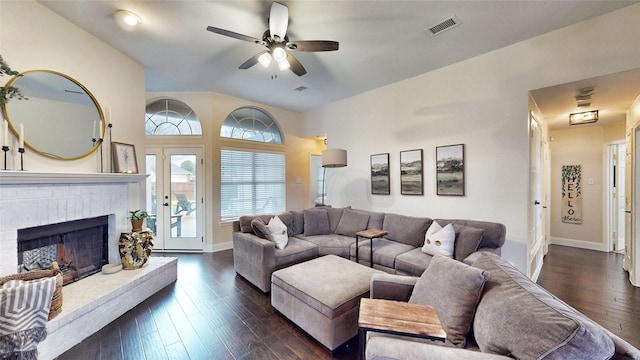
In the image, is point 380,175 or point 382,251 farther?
point 380,175

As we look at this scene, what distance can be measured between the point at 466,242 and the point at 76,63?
474 cm

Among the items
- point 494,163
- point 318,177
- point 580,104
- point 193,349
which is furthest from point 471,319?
point 318,177

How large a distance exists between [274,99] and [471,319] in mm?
4736

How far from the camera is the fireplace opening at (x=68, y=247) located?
2.22 meters

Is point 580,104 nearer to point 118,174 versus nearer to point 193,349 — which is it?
point 193,349

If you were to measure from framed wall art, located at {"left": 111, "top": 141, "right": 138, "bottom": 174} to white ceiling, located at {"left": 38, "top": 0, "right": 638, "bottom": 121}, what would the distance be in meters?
1.22

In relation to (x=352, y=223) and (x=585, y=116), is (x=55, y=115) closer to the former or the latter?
(x=352, y=223)

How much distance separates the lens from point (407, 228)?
342cm

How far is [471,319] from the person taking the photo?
4.34ft

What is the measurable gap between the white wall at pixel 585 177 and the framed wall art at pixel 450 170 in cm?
348

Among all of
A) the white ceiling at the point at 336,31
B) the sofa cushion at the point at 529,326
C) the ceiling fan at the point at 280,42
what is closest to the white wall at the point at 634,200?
the white ceiling at the point at 336,31

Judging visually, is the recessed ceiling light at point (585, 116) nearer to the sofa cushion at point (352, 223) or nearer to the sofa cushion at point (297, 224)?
the sofa cushion at point (352, 223)

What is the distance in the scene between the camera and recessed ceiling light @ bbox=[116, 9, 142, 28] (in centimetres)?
231

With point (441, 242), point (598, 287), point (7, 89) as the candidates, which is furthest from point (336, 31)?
point (598, 287)
